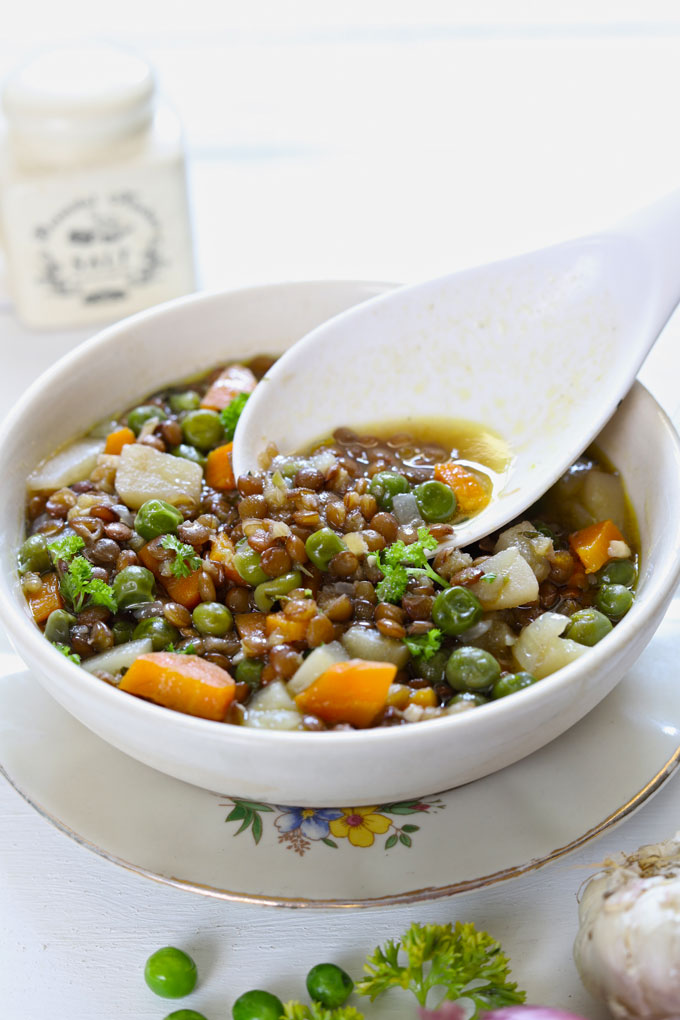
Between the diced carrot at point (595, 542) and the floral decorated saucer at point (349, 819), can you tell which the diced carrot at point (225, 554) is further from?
the diced carrot at point (595, 542)

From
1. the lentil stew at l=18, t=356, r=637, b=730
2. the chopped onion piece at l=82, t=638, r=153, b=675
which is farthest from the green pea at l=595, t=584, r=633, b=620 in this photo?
the chopped onion piece at l=82, t=638, r=153, b=675

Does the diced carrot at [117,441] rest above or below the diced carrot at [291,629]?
→ above

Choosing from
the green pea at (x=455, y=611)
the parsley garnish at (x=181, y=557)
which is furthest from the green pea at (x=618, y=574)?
the parsley garnish at (x=181, y=557)

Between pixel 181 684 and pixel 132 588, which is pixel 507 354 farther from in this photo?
pixel 181 684

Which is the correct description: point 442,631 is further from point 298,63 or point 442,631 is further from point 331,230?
point 298,63

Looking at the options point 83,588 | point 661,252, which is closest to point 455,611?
point 83,588

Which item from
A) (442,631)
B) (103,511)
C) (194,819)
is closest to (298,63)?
(103,511)

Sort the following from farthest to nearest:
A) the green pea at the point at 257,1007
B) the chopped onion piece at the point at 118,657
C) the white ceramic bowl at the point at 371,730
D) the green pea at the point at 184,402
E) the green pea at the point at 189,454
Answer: the green pea at the point at 184,402
the green pea at the point at 189,454
the chopped onion piece at the point at 118,657
the green pea at the point at 257,1007
the white ceramic bowl at the point at 371,730

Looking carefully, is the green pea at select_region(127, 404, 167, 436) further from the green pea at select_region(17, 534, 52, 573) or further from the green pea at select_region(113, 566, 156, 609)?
the green pea at select_region(113, 566, 156, 609)
